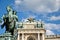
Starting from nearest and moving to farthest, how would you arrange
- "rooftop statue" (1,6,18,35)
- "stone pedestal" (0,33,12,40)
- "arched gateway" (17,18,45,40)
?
"stone pedestal" (0,33,12,40) < "rooftop statue" (1,6,18,35) < "arched gateway" (17,18,45,40)


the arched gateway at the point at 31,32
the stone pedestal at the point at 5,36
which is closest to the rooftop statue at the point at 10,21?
the stone pedestal at the point at 5,36

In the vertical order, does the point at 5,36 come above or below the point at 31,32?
above

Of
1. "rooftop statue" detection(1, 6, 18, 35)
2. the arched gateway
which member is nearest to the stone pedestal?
"rooftop statue" detection(1, 6, 18, 35)

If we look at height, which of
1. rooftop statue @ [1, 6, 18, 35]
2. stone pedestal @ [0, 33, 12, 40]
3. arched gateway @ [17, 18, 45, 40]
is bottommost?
arched gateway @ [17, 18, 45, 40]

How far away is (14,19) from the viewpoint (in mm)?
13938

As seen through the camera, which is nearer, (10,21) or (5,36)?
(5,36)

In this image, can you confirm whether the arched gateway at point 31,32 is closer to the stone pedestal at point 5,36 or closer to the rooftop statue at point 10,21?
the rooftop statue at point 10,21

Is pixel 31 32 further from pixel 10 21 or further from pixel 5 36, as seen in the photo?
pixel 5 36

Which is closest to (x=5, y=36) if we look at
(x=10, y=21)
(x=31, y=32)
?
(x=10, y=21)

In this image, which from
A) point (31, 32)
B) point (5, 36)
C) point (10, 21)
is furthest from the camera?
point (31, 32)

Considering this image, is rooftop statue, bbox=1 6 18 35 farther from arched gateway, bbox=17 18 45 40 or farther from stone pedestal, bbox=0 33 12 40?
arched gateway, bbox=17 18 45 40

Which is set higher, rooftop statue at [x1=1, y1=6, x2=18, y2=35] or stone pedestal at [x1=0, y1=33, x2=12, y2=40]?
rooftop statue at [x1=1, y1=6, x2=18, y2=35]

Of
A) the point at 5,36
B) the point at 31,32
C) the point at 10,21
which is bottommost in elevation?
the point at 31,32

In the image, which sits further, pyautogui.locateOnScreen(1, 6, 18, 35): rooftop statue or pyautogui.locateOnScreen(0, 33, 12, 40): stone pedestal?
pyautogui.locateOnScreen(1, 6, 18, 35): rooftop statue
